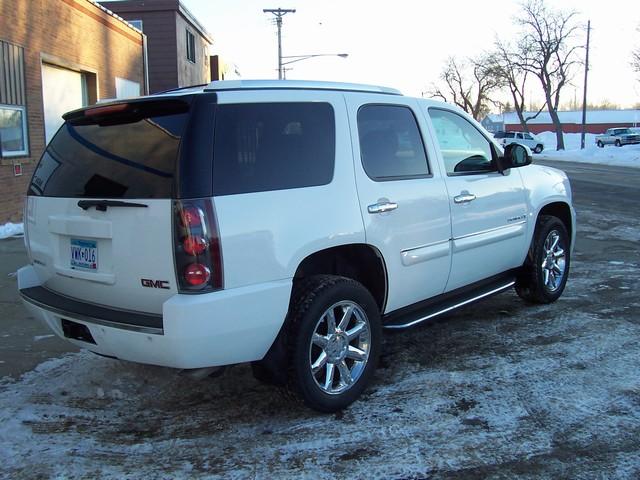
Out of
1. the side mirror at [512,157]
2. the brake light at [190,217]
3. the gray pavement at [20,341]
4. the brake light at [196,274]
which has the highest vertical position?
the side mirror at [512,157]

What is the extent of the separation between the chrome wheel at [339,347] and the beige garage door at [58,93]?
10.5 metres

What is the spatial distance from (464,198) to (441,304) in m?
0.82

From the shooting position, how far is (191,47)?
27438mm

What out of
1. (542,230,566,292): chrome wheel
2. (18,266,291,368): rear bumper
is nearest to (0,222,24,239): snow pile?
(18,266,291,368): rear bumper

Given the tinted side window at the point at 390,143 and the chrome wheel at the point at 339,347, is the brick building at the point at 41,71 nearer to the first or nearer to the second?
the tinted side window at the point at 390,143

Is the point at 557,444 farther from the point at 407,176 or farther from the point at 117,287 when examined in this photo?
the point at 117,287

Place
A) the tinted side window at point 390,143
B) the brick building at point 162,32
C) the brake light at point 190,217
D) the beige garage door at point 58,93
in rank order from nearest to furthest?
1. the brake light at point 190,217
2. the tinted side window at point 390,143
3. the beige garage door at point 58,93
4. the brick building at point 162,32

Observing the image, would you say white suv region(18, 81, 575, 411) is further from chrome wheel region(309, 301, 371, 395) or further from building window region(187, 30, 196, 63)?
building window region(187, 30, 196, 63)

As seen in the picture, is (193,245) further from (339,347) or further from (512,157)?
(512,157)

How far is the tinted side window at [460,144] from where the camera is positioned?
479 centimetres

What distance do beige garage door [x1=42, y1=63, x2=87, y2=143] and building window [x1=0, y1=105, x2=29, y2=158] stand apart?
0.89 meters

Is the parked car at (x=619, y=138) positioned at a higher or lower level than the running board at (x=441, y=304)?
higher

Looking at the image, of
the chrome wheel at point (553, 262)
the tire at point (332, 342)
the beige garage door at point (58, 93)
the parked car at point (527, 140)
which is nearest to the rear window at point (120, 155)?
the tire at point (332, 342)

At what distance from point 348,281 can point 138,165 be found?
4.60ft
